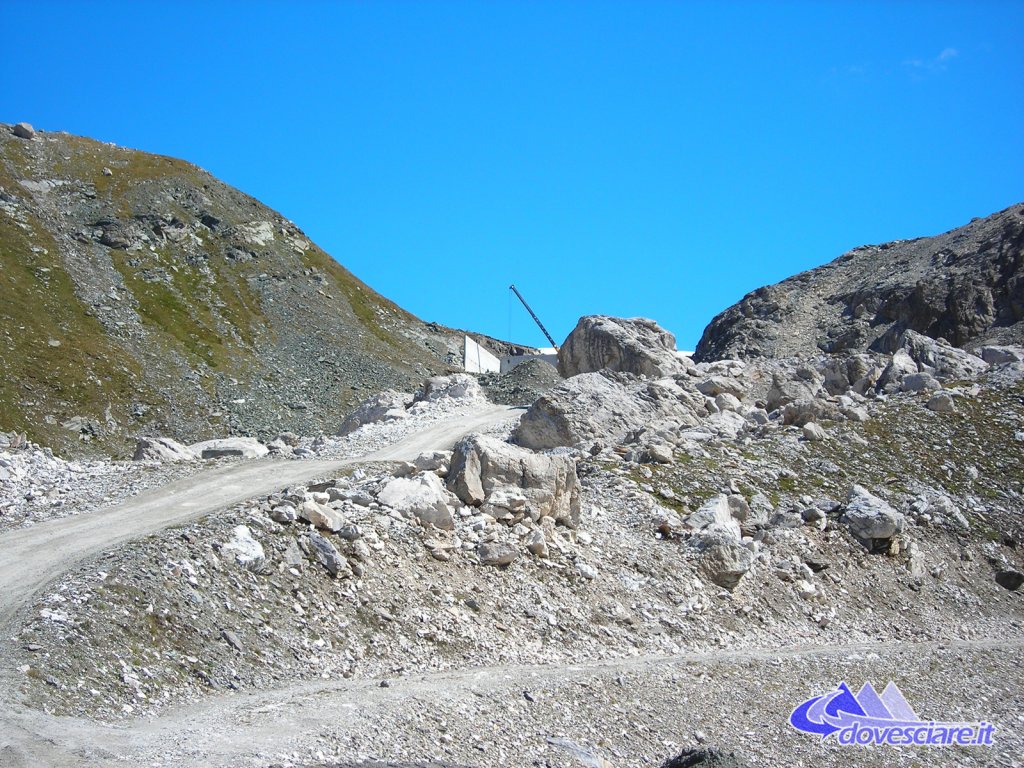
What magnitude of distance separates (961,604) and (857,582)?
9.82 ft

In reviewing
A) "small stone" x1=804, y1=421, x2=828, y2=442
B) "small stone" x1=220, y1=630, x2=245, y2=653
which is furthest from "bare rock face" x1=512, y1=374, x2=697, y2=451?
"small stone" x1=220, y1=630, x2=245, y2=653

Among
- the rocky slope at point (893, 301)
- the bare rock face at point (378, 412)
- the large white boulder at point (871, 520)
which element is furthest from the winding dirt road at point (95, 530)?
the rocky slope at point (893, 301)

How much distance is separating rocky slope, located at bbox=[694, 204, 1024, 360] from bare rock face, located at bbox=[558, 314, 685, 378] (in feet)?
66.6

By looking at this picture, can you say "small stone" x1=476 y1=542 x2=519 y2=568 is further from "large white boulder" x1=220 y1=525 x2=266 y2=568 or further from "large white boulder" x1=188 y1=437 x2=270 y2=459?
"large white boulder" x1=188 y1=437 x2=270 y2=459

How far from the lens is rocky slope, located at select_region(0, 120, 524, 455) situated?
200ft

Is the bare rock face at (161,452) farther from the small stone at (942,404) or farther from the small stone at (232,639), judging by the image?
the small stone at (942,404)

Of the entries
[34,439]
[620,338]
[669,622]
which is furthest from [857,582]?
[34,439]

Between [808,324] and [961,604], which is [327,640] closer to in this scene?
[961,604]

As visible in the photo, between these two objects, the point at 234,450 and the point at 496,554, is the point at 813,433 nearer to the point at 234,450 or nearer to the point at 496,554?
the point at 496,554

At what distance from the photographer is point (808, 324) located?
227 feet

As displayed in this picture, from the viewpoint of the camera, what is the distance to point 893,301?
64062mm

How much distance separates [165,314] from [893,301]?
54.5 metres

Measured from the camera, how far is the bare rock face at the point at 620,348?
139 feet

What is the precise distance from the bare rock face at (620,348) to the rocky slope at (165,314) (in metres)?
26.6
